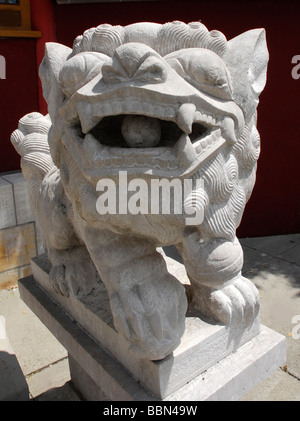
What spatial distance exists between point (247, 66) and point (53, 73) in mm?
672

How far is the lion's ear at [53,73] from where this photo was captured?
133 cm

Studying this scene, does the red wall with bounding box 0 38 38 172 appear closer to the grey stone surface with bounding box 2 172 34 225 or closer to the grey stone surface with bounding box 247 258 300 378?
the grey stone surface with bounding box 2 172 34 225

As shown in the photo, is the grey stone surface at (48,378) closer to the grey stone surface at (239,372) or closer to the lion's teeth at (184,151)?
the grey stone surface at (239,372)

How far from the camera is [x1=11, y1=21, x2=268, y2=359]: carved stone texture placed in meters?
1.08

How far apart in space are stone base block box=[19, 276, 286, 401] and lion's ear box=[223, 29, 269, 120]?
Answer: 2.68 ft

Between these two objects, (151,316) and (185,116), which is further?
(151,316)

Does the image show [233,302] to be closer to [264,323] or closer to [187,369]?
[187,369]

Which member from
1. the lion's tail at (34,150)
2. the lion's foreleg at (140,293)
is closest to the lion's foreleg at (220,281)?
the lion's foreleg at (140,293)

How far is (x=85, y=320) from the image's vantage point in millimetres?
1578

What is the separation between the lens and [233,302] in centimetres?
138
